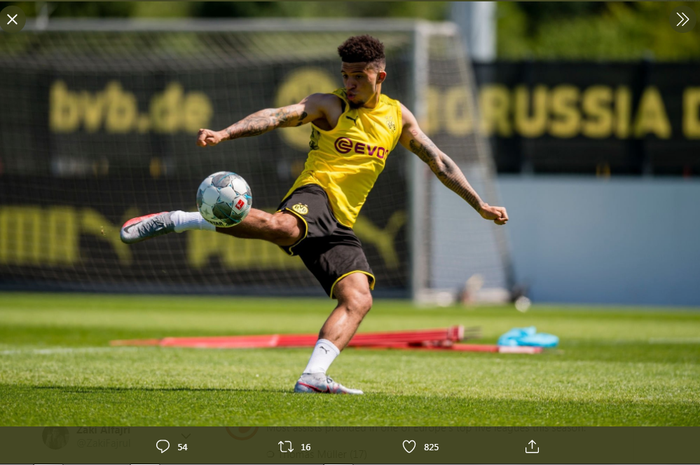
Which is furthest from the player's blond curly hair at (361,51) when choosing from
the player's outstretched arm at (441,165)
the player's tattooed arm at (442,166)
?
the player's tattooed arm at (442,166)

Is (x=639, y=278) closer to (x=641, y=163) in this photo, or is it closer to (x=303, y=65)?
(x=641, y=163)

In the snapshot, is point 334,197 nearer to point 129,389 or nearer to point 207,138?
point 207,138

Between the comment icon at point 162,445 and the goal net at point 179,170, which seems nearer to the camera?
the comment icon at point 162,445

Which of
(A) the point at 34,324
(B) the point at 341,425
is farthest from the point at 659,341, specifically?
(A) the point at 34,324

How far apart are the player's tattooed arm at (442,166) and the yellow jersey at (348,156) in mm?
309

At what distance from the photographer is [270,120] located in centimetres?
546

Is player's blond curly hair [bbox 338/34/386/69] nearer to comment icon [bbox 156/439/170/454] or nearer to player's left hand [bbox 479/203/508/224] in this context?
player's left hand [bbox 479/203/508/224]

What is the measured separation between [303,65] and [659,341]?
10361 mm

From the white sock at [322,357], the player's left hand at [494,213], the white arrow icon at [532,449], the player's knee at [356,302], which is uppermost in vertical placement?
the player's left hand at [494,213]

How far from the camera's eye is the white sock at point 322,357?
215 inches

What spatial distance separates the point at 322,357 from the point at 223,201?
1.16m

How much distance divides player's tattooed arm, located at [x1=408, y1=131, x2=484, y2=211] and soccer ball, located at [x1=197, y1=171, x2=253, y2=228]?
150 centimetres

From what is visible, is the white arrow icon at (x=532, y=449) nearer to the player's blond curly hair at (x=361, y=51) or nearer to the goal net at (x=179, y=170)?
the player's blond curly hair at (x=361, y=51)

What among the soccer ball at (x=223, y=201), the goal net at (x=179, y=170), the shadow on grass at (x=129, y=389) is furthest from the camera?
the goal net at (x=179, y=170)
